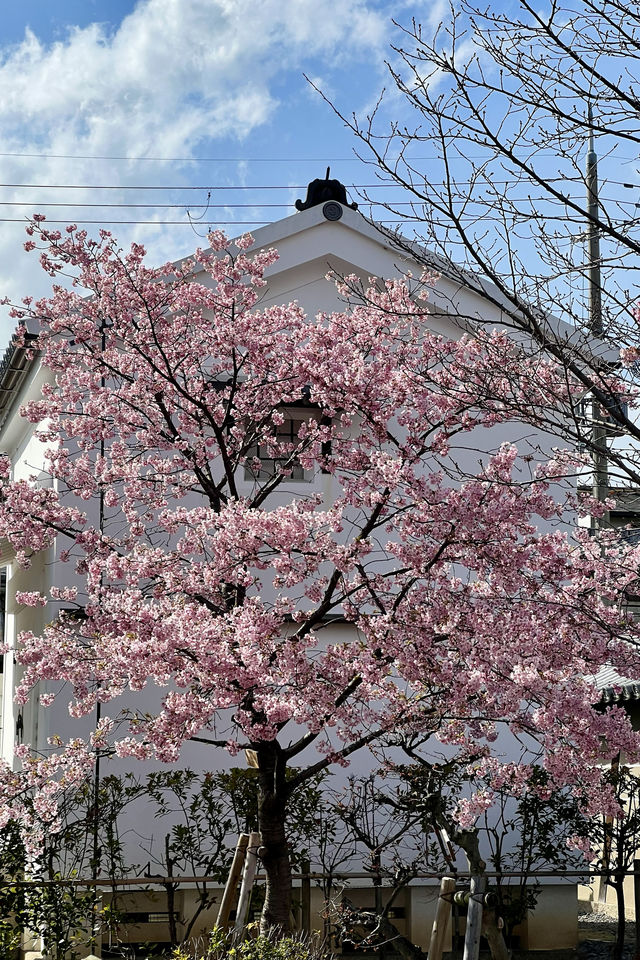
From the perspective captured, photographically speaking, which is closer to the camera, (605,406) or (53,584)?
(605,406)

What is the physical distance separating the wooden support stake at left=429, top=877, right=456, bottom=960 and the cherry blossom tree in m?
1.02

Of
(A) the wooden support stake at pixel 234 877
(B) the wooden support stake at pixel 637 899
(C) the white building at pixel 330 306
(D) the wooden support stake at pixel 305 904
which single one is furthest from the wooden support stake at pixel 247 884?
(B) the wooden support stake at pixel 637 899

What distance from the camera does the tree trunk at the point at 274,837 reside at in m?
7.69

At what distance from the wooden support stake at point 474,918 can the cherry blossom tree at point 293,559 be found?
1.19 metres

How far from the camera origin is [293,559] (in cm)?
736

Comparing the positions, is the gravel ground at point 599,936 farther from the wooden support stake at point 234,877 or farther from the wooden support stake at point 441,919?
the wooden support stake at point 234,877

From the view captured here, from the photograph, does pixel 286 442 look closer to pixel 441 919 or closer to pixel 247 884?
pixel 247 884

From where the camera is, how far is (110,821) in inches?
373

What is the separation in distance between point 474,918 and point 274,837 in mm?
2163

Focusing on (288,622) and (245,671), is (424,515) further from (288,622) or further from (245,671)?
(288,622)

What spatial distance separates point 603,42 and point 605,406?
1.71 m

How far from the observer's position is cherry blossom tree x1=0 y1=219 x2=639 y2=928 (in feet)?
23.4

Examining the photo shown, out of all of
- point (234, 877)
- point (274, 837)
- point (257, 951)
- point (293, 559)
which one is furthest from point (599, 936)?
point (257, 951)

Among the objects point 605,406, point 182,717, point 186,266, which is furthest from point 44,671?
point 605,406
